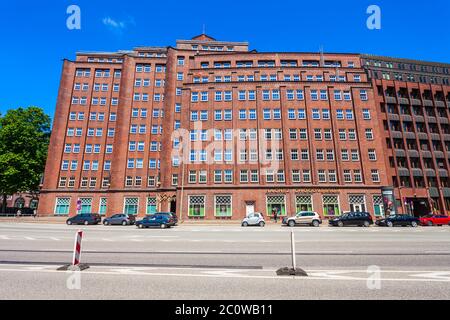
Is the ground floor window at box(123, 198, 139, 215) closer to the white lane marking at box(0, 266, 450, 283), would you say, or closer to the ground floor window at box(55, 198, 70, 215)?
the ground floor window at box(55, 198, 70, 215)

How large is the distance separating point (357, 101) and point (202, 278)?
149 ft

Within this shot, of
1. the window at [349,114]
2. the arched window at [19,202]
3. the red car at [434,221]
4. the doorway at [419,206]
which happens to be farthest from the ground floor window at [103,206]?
the doorway at [419,206]

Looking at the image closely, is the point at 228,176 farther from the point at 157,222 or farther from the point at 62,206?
the point at 62,206

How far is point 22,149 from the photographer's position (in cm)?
4166

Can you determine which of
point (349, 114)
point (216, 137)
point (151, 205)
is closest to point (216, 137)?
point (216, 137)

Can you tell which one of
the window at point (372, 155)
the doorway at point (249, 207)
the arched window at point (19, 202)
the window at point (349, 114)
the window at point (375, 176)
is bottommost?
the doorway at point (249, 207)

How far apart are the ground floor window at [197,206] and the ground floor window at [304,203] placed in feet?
49.2

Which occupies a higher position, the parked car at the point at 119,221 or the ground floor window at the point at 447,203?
the ground floor window at the point at 447,203

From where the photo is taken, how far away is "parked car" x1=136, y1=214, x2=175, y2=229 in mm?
25089

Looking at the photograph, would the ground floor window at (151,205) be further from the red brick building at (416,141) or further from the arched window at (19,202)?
the arched window at (19,202)

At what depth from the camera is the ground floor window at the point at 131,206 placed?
41.2m

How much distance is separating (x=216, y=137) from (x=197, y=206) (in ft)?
39.2
